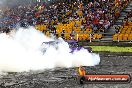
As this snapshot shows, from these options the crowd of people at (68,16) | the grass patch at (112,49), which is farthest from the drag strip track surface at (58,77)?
the crowd of people at (68,16)

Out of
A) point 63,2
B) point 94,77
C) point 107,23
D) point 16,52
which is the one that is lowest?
point 94,77

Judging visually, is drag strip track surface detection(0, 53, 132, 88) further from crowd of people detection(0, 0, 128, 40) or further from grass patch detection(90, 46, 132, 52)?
crowd of people detection(0, 0, 128, 40)

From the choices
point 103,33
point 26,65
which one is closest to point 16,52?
point 26,65

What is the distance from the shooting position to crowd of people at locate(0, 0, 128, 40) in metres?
40.7

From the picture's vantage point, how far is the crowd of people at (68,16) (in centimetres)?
4069

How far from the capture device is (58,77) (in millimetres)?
23672

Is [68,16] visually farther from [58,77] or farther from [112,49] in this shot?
[58,77]

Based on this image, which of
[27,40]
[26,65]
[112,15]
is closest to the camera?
[26,65]

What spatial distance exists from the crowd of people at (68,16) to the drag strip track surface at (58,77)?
10.8 m

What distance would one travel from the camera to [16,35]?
119 feet

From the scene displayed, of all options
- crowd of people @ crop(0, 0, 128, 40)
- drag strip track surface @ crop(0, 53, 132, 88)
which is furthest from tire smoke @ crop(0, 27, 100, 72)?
crowd of people @ crop(0, 0, 128, 40)

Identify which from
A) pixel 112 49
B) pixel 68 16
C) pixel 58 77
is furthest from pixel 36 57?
pixel 68 16

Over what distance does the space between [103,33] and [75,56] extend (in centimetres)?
1017

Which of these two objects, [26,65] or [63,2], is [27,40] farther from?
[63,2]
